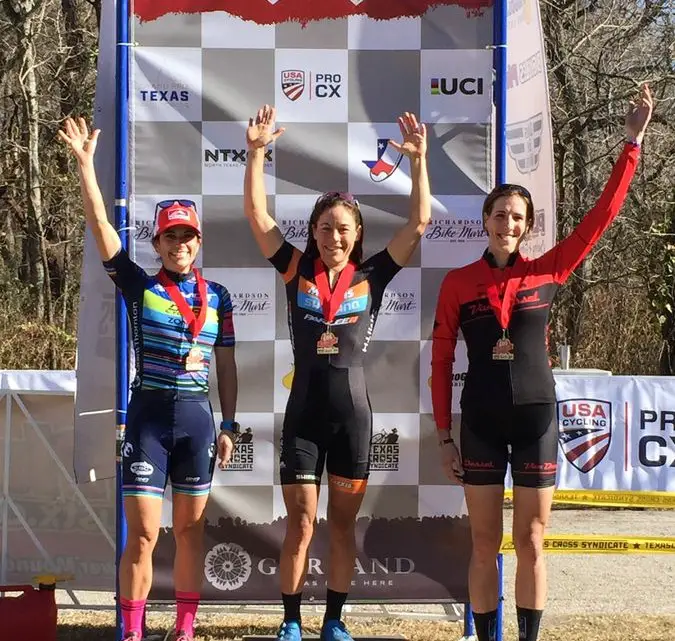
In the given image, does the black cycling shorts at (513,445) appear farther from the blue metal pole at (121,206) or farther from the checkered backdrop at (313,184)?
the blue metal pole at (121,206)

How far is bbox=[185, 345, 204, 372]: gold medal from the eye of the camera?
12.3 ft

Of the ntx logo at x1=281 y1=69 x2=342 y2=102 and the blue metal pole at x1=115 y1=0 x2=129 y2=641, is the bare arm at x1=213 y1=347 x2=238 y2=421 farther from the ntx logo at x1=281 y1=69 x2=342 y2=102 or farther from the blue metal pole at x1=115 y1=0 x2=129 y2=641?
the ntx logo at x1=281 y1=69 x2=342 y2=102

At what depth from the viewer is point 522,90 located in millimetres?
4527

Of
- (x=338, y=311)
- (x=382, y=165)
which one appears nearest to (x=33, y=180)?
(x=382, y=165)

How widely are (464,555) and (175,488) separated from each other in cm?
156

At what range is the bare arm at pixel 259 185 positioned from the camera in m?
3.88

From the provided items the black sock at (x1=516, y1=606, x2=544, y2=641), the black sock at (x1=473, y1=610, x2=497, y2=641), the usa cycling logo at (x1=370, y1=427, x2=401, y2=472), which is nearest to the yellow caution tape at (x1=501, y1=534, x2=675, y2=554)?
the usa cycling logo at (x1=370, y1=427, x2=401, y2=472)

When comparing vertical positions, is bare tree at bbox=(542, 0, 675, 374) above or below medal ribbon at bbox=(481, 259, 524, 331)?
above

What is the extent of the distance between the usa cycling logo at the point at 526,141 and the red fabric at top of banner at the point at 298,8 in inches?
24.5

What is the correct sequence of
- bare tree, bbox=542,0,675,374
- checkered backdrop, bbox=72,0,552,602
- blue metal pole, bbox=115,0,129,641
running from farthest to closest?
bare tree, bbox=542,0,675,374
checkered backdrop, bbox=72,0,552,602
blue metal pole, bbox=115,0,129,641

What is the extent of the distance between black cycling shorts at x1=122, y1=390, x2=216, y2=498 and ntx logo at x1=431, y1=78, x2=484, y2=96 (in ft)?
6.13

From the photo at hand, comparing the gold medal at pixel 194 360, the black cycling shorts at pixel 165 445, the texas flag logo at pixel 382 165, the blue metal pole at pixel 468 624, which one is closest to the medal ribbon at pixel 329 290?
the gold medal at pixel 194 360

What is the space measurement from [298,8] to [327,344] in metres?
1.69

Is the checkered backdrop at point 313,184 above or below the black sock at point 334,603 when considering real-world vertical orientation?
above
